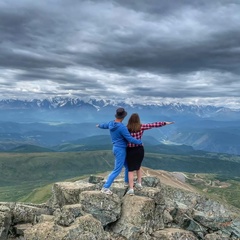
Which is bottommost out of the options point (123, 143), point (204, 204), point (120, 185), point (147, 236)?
point (204, 204)

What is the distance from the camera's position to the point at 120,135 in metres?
26.5

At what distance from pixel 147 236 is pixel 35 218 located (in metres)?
10.0

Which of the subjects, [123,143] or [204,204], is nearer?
[123,143]

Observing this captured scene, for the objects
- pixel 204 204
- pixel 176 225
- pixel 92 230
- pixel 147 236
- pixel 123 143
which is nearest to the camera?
pixel 92 230

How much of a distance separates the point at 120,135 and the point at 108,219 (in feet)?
23.2

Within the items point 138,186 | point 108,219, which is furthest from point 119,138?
point 108,219

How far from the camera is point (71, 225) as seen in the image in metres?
22.7

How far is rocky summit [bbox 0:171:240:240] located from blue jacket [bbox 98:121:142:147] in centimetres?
463

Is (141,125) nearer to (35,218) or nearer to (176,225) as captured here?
(176,225)

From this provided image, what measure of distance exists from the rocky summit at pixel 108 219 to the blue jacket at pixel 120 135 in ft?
15.2

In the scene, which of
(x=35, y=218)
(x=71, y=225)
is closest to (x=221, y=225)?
(x=71, y=225)

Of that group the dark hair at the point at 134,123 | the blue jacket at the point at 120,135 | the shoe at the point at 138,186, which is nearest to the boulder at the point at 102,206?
the shoe at the point at 138,186

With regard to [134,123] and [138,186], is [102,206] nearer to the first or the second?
[138,186]

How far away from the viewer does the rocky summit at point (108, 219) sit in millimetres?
22625
